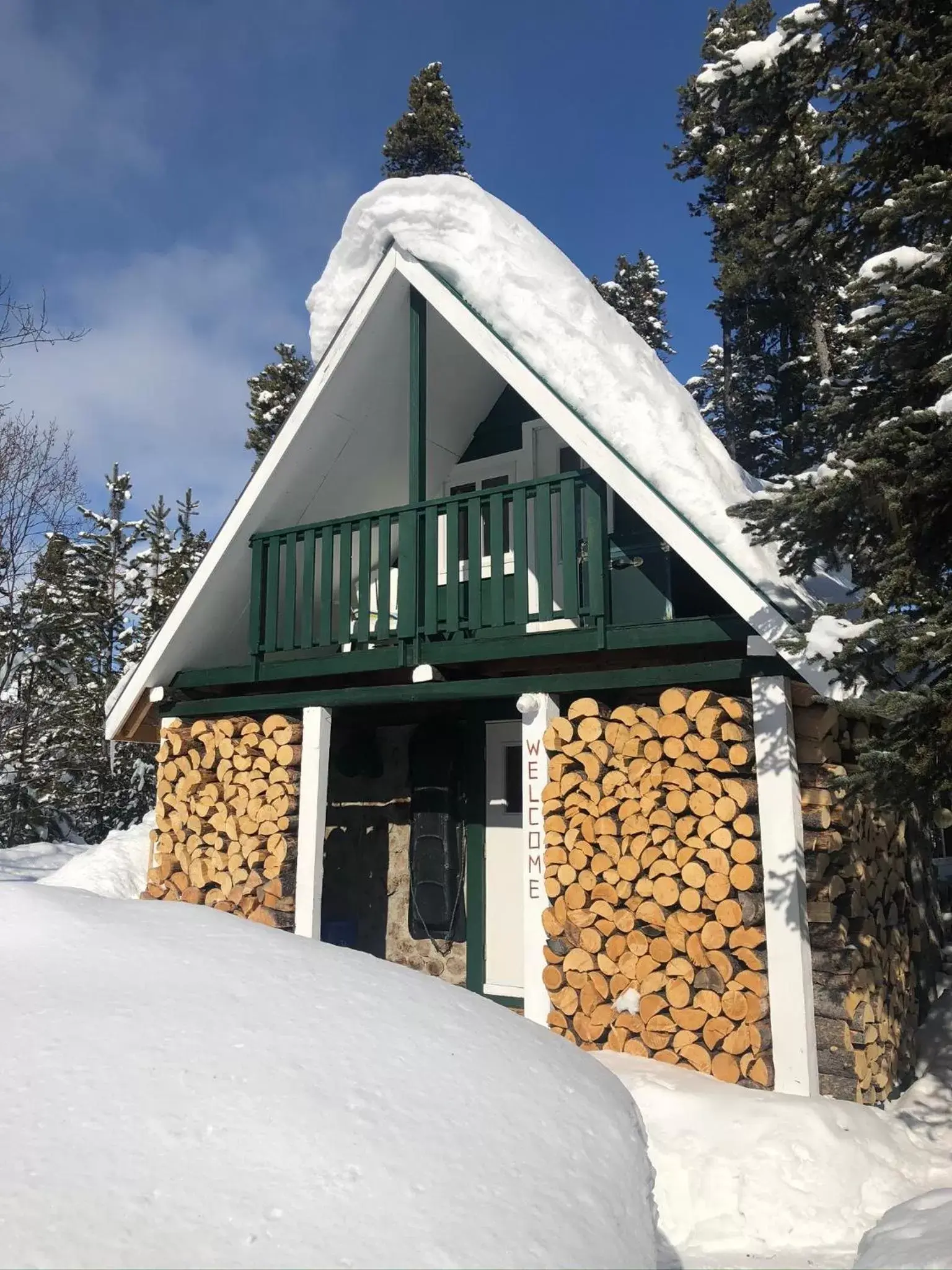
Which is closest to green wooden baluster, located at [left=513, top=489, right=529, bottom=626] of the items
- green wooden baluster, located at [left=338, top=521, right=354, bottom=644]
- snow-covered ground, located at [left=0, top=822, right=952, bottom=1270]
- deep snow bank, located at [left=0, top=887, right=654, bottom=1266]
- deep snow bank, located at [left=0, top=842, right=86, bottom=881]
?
green wooden baluster, located at [left=338, top=521, right=354, bottom=644]

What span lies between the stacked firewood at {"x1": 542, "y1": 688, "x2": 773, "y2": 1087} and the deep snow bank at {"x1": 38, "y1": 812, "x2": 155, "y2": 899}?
5.94 metres

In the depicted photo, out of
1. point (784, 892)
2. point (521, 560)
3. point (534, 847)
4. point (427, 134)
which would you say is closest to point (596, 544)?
point (521, 560)

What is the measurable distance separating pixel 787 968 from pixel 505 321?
15.9 feet

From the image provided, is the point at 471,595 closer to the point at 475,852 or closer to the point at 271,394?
the point at 475,852

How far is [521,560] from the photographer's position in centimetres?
675

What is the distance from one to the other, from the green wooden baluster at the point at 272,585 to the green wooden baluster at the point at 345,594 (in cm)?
72

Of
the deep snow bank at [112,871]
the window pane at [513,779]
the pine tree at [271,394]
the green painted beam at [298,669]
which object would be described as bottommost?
the deep snow bank at [112,871]

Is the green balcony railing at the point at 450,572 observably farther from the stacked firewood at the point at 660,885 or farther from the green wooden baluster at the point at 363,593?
the stacked firewood at the point at 660,885

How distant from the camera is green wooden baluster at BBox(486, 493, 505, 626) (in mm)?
6781

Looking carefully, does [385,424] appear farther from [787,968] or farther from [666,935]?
[787,968]

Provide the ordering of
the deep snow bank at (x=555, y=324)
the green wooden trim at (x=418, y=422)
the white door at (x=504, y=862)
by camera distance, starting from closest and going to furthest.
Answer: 1. the deep snow bank at (x=555, y=324)
2. the green wooden trim at (x=418, y=422)
3. the white door at (x=504, y=862)

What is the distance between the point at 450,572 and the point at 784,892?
3.21 m

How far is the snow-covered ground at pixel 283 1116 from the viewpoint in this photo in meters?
1.62

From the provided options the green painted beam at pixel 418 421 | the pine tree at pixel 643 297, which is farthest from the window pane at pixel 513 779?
the pine tree at pixel 643 297
